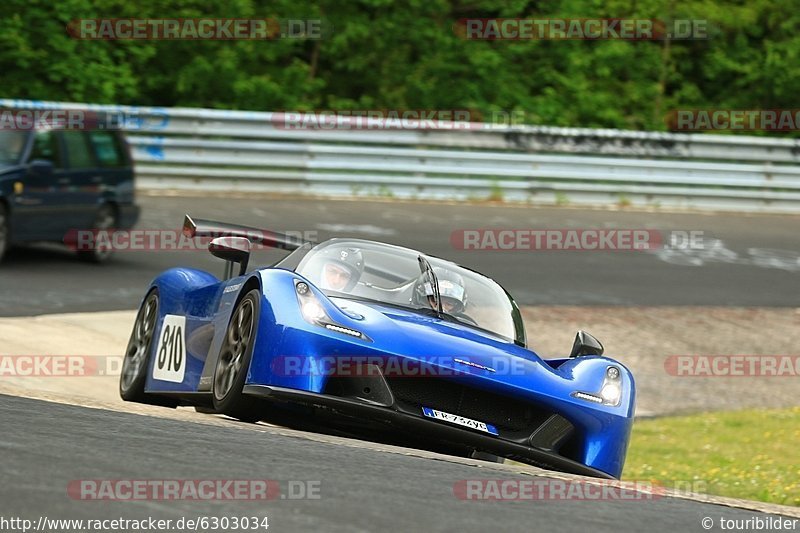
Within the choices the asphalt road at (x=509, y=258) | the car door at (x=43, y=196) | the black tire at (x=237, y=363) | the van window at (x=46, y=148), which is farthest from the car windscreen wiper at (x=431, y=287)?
the van window at (x=46, y=148)

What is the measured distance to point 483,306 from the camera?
339 inches

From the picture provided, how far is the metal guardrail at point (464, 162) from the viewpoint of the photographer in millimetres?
20953

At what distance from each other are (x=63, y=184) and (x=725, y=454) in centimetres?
756

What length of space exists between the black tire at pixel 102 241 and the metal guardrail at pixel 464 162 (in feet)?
13.6

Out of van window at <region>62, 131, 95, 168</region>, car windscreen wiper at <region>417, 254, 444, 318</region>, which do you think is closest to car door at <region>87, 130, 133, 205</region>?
van window at <region>62, 131, 95, 168</region>

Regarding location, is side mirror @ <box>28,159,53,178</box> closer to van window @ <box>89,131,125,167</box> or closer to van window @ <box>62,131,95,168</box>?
van window @ <box>62,131,95,168</box>

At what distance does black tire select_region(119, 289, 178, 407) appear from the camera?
9.02m

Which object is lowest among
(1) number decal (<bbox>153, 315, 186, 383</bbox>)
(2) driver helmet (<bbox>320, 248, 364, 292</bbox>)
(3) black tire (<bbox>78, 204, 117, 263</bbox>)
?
(3) black tire (<bbox>78, 204, 117, 263</bbox>)

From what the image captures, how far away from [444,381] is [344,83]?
19216mm

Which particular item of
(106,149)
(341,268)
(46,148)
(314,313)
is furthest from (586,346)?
(106,149)

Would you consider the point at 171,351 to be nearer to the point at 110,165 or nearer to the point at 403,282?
the point at 403,282

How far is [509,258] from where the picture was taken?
17828 millimetres

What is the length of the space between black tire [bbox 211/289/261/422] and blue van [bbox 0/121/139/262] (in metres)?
7.21

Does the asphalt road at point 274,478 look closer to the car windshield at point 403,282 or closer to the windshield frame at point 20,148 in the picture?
the car windshield at point 403,282
